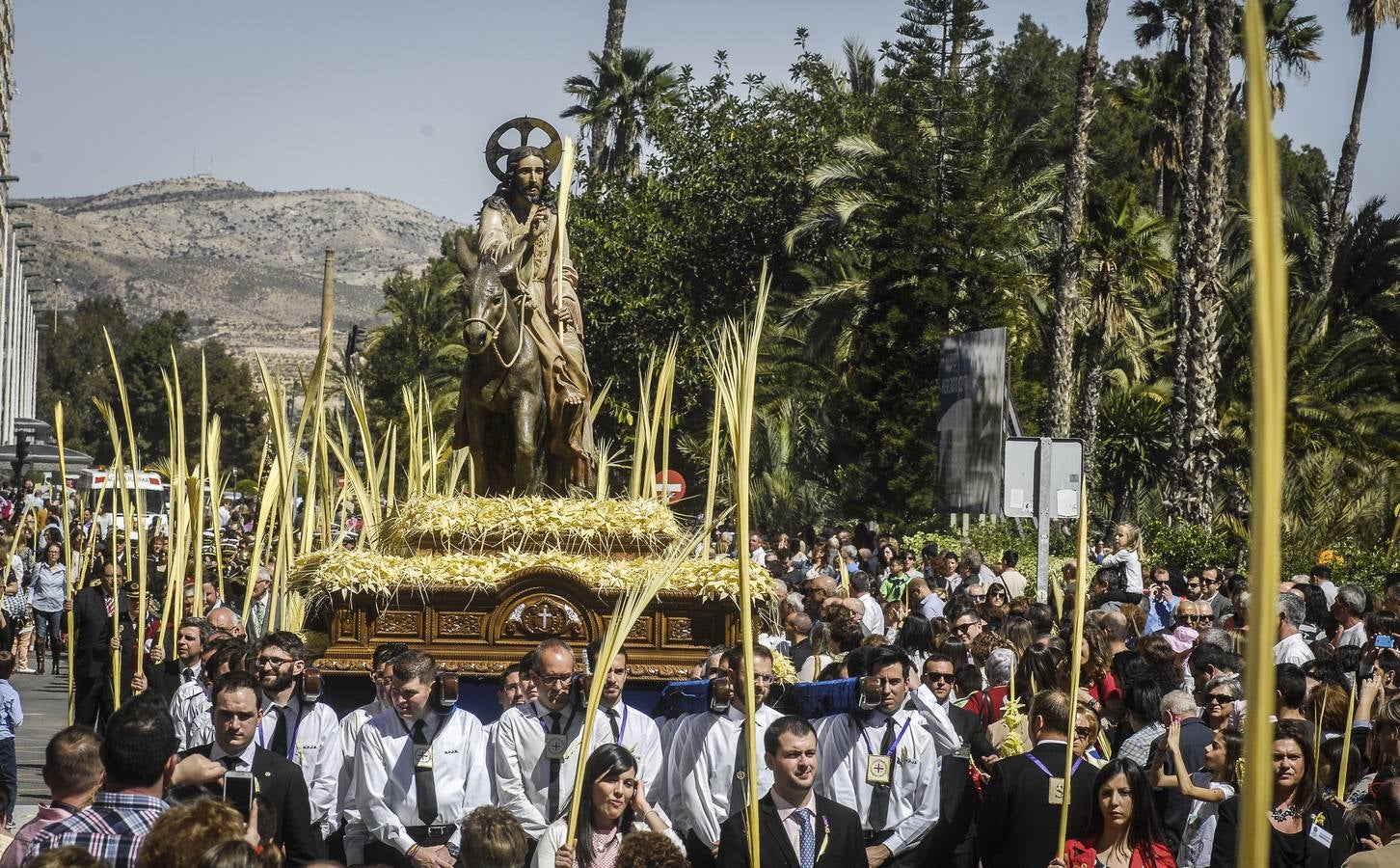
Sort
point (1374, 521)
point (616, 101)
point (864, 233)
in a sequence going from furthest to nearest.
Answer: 1. point (616, 101)
2. point (864, 233)
3. point (1374, 521)

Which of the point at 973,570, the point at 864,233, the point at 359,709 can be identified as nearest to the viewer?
the point at 359,709

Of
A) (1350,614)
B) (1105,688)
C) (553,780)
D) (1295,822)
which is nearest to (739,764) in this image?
(553,780)

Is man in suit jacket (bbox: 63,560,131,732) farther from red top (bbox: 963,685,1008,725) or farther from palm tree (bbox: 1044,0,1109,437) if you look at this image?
palm tree (bbox: 1044,0,1109,437)

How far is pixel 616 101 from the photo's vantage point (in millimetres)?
48156

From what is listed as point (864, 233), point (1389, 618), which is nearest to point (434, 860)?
point (1389, 618)

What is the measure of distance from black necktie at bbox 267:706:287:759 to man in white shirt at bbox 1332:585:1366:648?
678 centimetres

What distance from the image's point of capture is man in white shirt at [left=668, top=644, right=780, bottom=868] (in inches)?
276

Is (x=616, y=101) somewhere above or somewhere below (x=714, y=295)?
above

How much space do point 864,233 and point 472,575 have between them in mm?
28969

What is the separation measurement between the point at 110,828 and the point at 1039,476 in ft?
34.3

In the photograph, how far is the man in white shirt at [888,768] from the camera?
Result: 7.12 meters

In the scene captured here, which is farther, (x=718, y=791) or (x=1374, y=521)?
(x=1374, y=521)

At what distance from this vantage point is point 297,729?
7.92m

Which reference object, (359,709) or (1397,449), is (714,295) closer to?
(1397,449)
